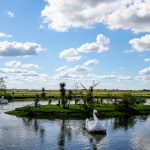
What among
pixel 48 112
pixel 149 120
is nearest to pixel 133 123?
pixel 149 120

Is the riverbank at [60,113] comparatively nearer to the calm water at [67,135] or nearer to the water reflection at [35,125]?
the calm water at [67,135]

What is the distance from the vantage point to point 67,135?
60.8m

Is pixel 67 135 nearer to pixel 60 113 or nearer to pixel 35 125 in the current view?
pixel 35 125

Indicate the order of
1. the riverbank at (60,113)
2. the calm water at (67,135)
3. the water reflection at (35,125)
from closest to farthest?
the calm water at (67,135) < the water reflection at (35,125) < the riverbank at (60,113)

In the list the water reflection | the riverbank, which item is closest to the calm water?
the water reflection

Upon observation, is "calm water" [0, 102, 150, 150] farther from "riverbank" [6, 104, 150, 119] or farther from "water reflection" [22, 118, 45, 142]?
"riverbank" [6, 104, 150, 119]

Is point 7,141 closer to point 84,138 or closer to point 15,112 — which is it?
point 84,138

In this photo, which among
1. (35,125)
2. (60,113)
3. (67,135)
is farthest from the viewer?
(60,113)

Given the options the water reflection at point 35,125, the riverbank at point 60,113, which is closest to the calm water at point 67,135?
the water reflection at point 35,125

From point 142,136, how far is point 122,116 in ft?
101

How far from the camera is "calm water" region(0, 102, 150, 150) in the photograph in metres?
50.9

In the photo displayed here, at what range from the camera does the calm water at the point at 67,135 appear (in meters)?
50.9

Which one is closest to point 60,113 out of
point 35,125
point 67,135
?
point 35,125

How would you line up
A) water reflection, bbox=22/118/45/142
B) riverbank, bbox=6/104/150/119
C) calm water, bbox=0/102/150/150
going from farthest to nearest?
riverbank, bbox=6/104/150/119
water reflection, bbox=22/118/45/142
calm water, bbox=0/102/150/150
